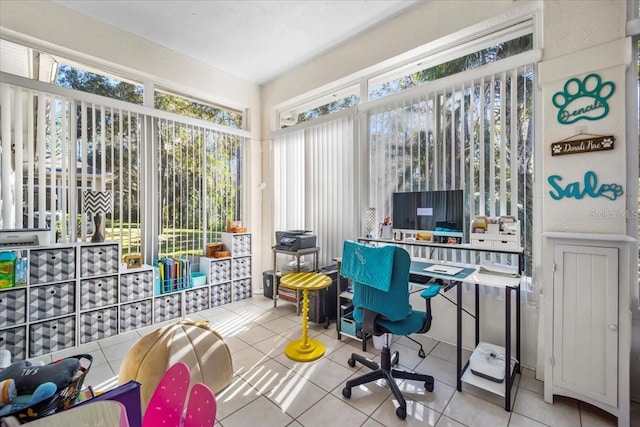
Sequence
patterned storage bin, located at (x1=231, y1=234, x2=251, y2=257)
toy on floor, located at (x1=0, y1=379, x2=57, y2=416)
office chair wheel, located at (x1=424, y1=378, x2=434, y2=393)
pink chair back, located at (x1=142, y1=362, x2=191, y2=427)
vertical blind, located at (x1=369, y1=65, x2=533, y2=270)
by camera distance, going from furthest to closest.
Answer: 1. patterned storage bin, located at (x1=231, y1=234, x2=251, y2=257)
2. vertical blind, located at (x1=369, y1=65, x2=533, y2=270)
3. office chair wheel, located at (x1=424, y1=378, x2=434, y2=393)
4. pink chair back, located at (x1=142, y1=362, x2=191, y2=427)
5. toy on floor, located at (x1=0, y1=379, x2=57, y2=416)

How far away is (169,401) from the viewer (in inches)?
36.5

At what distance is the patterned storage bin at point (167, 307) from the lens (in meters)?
3.29

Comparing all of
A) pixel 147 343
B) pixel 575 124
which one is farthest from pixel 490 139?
pixel 147 343

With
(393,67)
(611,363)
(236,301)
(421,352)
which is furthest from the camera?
(236,301)

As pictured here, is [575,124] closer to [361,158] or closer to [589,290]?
[589,290]

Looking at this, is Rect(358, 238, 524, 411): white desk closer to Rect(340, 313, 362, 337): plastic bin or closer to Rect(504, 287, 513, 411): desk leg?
Rect(504, 287, 513, 411): desk leg

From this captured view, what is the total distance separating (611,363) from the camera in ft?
5.69

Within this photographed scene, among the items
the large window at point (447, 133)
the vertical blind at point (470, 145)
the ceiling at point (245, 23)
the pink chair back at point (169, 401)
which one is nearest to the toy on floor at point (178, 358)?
the pink chair back at point (169, 401)

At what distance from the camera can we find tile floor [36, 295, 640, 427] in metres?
1.79

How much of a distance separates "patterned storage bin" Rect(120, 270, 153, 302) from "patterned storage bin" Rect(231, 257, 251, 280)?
1067 millimetres

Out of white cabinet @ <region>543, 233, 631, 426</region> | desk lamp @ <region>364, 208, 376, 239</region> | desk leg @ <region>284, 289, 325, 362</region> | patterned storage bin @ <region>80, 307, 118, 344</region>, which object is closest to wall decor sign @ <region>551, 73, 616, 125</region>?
white cabinet @ <region>543, 233, 631, 426</region>

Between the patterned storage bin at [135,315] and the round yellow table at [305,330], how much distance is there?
1662 millimetres

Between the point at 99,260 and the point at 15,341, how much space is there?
86 centimetres

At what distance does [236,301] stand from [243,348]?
56.0 inches
